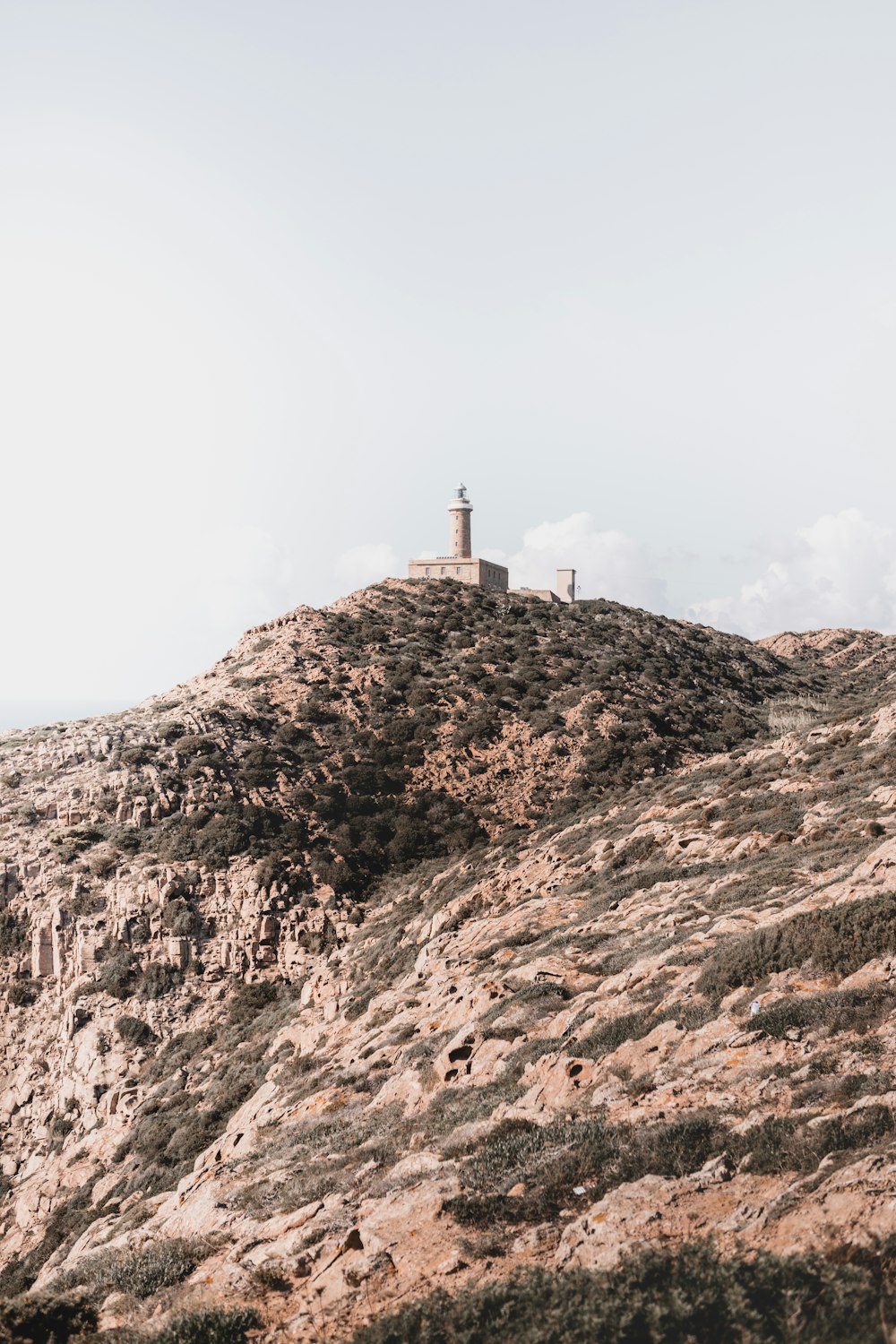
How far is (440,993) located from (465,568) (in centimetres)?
5099

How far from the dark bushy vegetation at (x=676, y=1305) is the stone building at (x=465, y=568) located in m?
60.4

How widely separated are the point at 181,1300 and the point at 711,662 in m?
54.9

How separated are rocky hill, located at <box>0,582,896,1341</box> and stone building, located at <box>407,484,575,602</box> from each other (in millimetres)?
12569

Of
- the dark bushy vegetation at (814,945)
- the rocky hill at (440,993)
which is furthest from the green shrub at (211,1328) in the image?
the dark bushy vegetation at (814,945)

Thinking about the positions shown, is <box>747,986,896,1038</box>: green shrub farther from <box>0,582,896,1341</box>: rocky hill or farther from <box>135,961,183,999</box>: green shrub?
<box>135,961,183,999</box>: green shrub

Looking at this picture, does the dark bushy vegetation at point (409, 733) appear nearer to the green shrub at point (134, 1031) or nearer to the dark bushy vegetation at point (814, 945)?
the green shrub at point (134, 1031)

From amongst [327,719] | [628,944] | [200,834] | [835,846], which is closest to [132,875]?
[200,834]

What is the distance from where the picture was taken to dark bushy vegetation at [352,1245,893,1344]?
612cm

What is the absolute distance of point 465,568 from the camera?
68438 mm

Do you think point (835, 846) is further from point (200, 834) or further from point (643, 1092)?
point (200, 834)

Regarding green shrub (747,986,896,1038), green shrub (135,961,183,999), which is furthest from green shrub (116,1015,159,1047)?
green shrub (747,986,896,1038)

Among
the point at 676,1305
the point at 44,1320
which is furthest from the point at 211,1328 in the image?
the point at 676,1305

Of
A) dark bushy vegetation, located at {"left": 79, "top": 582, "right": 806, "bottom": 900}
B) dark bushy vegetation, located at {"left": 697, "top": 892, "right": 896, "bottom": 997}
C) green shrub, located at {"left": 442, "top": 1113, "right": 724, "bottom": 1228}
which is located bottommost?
green shrub, located at {"left": 442, "top": 1113, "right": 724, "bottom": 1228}

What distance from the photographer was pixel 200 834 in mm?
34312
